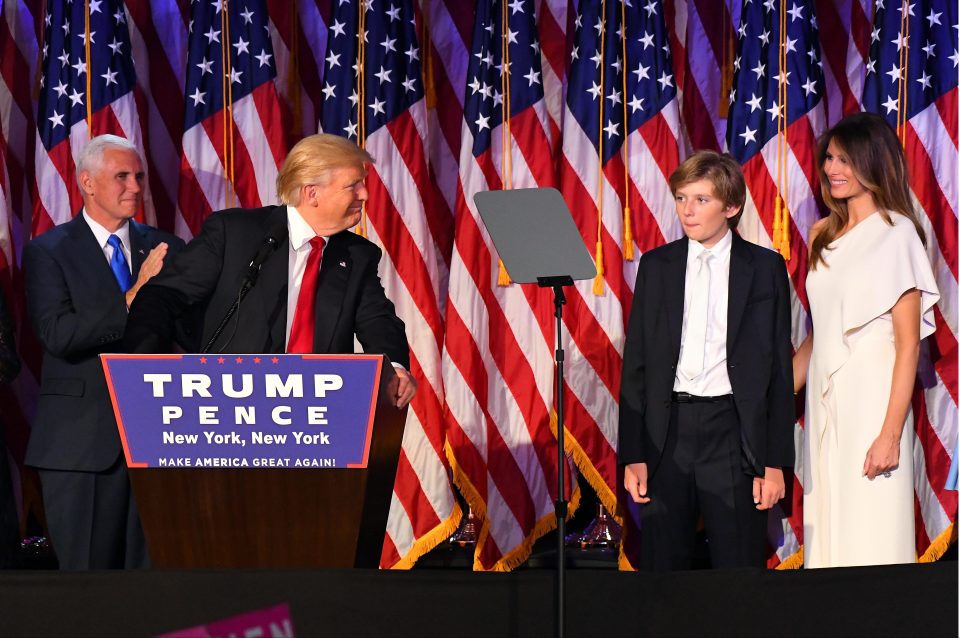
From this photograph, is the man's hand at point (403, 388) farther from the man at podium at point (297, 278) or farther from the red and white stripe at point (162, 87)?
the red and white stripe at point (162, 87)

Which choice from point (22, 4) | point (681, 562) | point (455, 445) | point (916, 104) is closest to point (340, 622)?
point (681, 562)

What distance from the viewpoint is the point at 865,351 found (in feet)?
13.0

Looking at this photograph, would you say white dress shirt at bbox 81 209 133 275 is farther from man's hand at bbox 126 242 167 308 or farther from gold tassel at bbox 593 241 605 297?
gold tassel at bbox 593 241 605 297

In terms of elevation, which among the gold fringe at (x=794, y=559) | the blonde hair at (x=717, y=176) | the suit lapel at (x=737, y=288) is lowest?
the gold fringe at (x=794, y=559)

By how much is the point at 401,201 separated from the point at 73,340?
4.73 feet

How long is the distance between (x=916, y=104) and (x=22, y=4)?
3563 mm

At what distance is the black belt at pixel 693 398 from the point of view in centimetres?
375

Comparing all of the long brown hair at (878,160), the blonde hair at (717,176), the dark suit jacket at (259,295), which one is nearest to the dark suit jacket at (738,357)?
the blonde hair at (717,176)

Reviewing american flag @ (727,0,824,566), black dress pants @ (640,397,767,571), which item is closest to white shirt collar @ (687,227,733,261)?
black dress pants @ (640,397,767,571)

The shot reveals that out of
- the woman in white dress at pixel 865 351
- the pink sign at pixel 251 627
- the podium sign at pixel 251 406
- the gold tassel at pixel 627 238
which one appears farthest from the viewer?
the gold tassel at pixel 627 238

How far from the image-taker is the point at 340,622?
8.45ft

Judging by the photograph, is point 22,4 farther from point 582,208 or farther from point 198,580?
point 198,580

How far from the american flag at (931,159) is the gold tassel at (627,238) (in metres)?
0.97

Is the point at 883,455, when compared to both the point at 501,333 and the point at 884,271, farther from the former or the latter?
the point at 501,333
